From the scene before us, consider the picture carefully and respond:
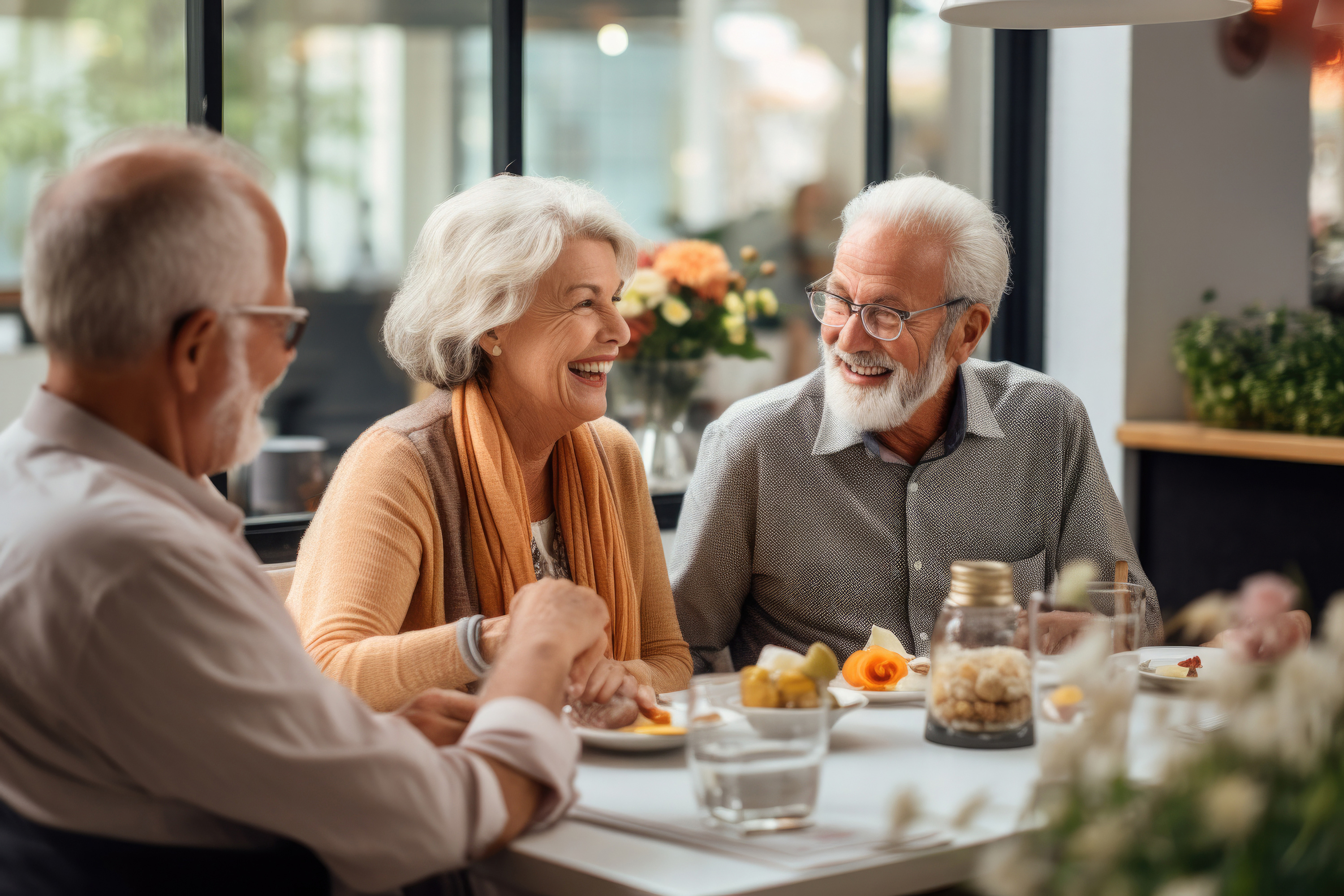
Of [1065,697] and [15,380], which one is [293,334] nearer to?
[1065,697]

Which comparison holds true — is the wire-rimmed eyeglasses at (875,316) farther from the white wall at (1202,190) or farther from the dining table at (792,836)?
the white wall at (1202,190)

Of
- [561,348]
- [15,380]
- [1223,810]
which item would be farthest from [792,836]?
[15,380]

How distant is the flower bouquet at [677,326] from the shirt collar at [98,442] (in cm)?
188

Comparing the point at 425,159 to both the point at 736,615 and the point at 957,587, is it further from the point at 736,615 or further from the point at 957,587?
the point at 957,587

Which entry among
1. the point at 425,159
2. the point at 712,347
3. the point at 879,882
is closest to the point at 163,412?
the point at 879,882

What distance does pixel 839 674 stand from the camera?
1.95 metres

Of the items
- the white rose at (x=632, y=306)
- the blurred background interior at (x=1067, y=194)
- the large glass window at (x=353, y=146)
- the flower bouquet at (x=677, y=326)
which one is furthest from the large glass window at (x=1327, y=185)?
the large glass window at (x=353, y=146)

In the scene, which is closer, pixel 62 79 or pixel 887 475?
pixel 887 475

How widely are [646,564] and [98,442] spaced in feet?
3.96

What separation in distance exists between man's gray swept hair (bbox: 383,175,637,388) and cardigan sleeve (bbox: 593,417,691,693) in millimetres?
291

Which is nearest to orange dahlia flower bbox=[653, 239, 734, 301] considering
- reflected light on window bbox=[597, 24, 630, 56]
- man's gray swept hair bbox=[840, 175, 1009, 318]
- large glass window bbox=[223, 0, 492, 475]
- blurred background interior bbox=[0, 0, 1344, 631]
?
blurred background interior bbox=[0, 0, 1344, 631]

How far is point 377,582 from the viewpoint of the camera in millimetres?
1858

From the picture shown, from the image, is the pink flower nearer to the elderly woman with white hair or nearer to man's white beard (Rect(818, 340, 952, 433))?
the elderly woman with white hair

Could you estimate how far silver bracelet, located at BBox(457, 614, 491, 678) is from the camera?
1.75m
